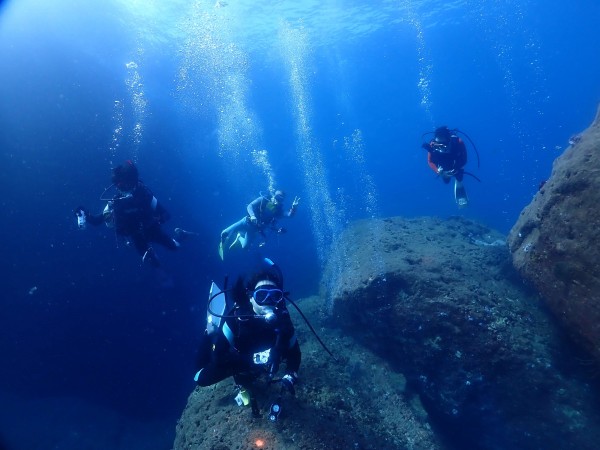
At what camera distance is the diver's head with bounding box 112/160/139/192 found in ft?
23.7

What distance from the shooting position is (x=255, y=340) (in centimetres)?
400

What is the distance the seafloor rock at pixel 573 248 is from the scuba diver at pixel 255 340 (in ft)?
12.9

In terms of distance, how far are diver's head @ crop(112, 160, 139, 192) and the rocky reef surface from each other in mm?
4467

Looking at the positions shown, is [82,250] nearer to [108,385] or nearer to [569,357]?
[108,385]

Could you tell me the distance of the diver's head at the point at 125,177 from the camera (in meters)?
7.21

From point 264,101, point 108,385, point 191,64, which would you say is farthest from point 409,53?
point 108,385

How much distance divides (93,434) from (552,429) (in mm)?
12566

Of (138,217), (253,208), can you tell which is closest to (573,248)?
(138,217)

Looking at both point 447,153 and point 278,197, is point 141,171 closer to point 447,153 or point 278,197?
point 278,197

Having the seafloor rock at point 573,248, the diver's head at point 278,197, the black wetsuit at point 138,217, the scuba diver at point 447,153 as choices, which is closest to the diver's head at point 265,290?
the seafloor rock at point 573,248

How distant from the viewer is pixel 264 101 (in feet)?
180

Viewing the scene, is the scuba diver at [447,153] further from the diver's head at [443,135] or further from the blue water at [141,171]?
the blue water at [141,171]

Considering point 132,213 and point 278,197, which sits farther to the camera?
point 278,197

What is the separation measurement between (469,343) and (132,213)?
693 centimetres
